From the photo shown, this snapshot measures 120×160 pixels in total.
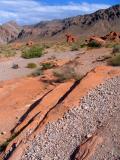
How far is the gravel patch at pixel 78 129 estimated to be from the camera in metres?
11.9

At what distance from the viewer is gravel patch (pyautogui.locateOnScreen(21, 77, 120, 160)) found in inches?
469

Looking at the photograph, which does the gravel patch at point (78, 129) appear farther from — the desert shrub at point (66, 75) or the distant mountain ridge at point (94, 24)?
the distant mountain ridge at point (94, 24)

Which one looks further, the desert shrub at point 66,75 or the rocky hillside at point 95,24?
the rocky hillside at point 95,24

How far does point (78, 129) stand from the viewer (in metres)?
12.8

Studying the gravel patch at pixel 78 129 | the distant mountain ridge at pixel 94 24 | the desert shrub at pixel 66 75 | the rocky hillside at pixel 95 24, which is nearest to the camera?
the gravel patch at pixel 78 129

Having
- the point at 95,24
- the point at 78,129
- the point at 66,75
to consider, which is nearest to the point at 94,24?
the point at 95,24

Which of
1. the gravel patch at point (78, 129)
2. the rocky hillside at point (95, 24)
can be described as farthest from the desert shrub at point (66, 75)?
the rocky hillside at point (95, 24)

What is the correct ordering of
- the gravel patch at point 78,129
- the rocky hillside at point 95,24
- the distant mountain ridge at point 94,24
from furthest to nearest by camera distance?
the rocky hillside at point 95,24, the distant mountain ridge at point 94,24, the gravel patch at point 78,129

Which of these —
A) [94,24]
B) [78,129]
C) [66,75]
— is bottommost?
[94,24]

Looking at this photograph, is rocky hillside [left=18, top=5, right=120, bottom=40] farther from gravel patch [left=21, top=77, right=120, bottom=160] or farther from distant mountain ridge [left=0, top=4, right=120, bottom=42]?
gravel patch [left=21, top=77, right=120, bottom=160]

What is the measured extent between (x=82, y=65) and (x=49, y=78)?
4422mm

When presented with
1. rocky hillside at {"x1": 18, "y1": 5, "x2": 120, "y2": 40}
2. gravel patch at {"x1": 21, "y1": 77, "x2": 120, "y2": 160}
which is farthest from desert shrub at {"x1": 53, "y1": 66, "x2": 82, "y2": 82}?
rocky hillside at {"x1": 18, "y1": 5, "x2": 120, "y2": 40}

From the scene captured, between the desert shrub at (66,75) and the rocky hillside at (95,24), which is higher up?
the desert shrub at (66,75)

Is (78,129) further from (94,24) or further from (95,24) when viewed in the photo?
(94,24)
